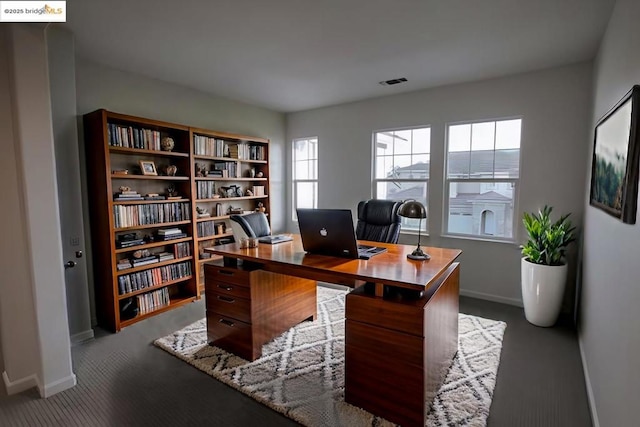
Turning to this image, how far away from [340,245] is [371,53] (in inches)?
72.1

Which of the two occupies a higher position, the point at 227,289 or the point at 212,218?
the point at 212,218

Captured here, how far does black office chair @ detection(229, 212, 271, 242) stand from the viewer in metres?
3.22

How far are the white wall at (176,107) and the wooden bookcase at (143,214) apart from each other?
0.22m

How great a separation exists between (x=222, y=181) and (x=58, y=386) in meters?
2.76

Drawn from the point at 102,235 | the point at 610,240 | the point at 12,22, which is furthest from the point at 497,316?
the point at 12,22

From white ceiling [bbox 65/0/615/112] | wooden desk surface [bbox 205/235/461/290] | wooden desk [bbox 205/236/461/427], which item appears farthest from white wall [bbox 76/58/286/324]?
wooden desk [bbox 205/236/461/427]

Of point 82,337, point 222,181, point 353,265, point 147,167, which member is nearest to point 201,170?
point 222,181

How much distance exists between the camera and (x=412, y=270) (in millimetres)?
1969

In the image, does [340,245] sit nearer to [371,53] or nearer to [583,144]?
[371,53]

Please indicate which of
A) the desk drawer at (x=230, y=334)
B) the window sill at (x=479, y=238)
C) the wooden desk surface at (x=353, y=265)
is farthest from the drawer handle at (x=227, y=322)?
the window sill at (x=479, y=238)

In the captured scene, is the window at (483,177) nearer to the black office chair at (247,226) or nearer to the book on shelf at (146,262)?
the black office chair at (247,226)

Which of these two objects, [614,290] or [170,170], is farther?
[170,170]

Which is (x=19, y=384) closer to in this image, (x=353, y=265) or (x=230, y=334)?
(x=230, y=334)

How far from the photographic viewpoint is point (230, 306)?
253 cm
